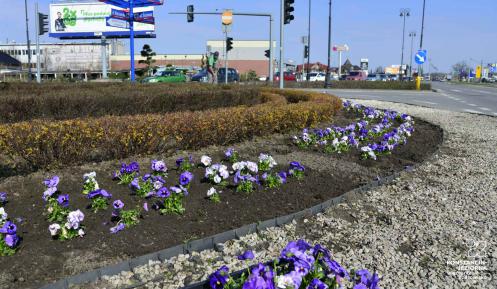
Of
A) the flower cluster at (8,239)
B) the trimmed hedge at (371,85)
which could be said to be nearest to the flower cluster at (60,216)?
the flower cluster at (8,239)

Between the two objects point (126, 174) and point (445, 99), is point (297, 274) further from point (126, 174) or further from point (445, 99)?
point (445, 99)

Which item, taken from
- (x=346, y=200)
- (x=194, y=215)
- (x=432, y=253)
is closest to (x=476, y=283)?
(x=432, y=253)

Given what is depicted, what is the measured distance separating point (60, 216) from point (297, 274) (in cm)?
226

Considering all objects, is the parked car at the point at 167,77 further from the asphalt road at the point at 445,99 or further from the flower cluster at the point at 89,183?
the flower cluster at the point at 89,183

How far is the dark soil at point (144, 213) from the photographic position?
10.5 feet

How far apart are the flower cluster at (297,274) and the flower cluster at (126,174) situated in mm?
2399

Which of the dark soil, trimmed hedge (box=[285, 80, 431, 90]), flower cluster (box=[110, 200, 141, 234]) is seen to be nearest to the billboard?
trimmed hedge (box=[285, 80, 431, 90])

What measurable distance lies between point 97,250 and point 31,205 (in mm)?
981

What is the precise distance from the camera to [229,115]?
21.9ft

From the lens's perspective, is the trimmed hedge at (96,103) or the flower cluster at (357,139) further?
the trimmed hedge at (96,103)

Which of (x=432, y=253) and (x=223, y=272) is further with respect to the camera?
(x=432, y=253)

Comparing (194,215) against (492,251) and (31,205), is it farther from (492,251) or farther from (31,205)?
(492,251)

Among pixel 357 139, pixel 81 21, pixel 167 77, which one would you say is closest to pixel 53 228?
pixel 357 139

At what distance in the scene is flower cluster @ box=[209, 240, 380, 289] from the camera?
2.21m
